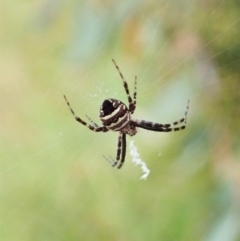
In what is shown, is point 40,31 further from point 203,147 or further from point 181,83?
point 203,147

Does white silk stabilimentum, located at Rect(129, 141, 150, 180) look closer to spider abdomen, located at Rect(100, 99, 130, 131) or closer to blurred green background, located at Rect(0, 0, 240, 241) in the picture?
blurred green background, located at Rect(0, 0, 240, 241)

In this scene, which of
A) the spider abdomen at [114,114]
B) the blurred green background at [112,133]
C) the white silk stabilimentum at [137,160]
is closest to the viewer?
the spider abdomen at [114,114]

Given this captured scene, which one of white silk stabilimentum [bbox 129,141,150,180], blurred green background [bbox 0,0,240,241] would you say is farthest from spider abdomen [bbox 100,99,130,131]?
white silk stabilimentum [bbox 129,141,150,180]

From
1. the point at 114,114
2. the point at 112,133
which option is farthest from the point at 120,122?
the point at 112,133

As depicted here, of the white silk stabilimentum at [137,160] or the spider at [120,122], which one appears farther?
the white silk stabilimentum at [137,160]

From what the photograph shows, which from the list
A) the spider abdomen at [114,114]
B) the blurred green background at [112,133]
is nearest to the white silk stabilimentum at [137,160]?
the blurred green background at [112,133]

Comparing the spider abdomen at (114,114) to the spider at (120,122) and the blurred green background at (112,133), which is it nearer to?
the spider at (120,122)
